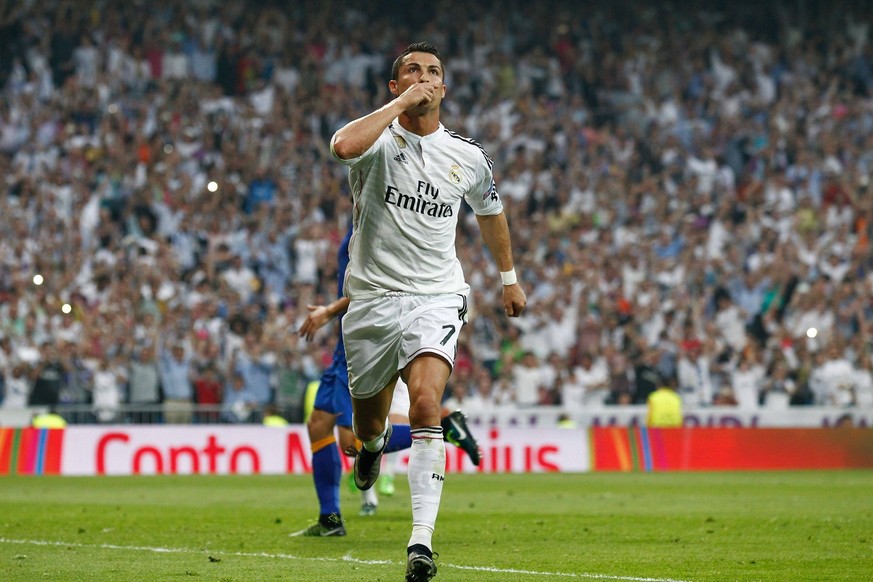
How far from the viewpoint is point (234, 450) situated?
2119 cm

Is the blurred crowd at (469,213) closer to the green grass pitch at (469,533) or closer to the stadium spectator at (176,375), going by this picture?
the stadium spectator at (176,375)

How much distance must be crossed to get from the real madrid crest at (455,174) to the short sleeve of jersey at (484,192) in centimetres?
15

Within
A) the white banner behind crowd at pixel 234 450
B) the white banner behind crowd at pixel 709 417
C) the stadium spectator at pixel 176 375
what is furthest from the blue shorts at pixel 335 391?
the white banner behind crowd at pixel 709 417

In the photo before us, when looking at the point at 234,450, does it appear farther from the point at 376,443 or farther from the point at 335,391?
the point at 376,443

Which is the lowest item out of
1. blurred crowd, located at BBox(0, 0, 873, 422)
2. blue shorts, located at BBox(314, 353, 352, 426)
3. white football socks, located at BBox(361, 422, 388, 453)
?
white football socks, located at BBox(361, 422, 388, 453)

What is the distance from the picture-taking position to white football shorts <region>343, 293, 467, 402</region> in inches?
301

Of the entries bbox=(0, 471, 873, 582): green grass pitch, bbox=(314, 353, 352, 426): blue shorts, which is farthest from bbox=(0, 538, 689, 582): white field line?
bbox=(314, 353, 352, 426): blue shorts

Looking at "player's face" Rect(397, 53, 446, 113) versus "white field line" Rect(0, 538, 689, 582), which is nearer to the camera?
"white field line" Rect(0, 538, 689, 582)

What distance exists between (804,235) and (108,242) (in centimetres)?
1276

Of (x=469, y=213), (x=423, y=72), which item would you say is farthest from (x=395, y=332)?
(x=469, y=213)

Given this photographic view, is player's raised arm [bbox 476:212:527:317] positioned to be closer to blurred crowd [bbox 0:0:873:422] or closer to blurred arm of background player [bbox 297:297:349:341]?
blurred arm of background player [bbox 297:297:349:341]

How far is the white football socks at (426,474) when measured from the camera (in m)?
7.15

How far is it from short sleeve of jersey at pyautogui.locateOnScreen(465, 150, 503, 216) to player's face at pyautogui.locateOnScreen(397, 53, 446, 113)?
49 centimetres

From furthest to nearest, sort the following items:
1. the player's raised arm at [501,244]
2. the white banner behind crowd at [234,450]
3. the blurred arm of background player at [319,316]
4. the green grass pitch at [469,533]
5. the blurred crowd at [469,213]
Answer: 1. the blurred crowd at [469,213]
2. the white banner behind crowd at [234,450]
3. the blurred arm of background player at [319,316]
4. the player's raised arm at [501,244]
5. the green grass pitch at [469,533]
